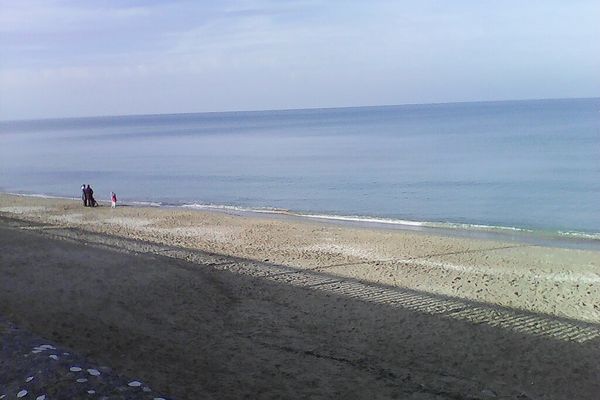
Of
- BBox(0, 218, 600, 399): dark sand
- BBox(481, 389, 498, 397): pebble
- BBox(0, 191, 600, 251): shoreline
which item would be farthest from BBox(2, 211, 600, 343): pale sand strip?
BBox(0, 191, 600, 251): shoreline

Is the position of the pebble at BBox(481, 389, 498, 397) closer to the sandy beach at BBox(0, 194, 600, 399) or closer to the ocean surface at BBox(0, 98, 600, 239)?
the sandy beach at BBox(0, 194, 600, 399)

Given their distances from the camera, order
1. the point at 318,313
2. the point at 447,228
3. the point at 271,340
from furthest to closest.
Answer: the point at 447,228 < the point at 318,313 < the point at 271,340

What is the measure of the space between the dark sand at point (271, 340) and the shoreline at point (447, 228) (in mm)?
8206

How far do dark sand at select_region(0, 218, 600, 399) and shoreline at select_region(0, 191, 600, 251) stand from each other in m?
8.21

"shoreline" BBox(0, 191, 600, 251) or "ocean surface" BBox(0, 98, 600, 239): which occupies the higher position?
"ocean surface" BBox(0, 98, 600, 239)

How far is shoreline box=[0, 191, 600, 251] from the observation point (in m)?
17.9

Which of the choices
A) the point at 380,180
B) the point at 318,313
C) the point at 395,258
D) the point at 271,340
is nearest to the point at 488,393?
the point at 271,340

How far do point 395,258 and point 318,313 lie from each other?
5493 millimetres

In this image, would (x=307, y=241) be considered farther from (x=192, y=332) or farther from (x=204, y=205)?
(x=204, y=205)

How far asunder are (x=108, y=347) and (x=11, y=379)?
2.77 metres

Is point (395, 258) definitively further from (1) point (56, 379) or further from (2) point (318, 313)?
(1) point (56, 379)

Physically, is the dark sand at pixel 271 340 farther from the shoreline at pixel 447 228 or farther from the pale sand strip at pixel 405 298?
the shoreline at pixel 447 228

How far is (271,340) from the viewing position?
808 cm

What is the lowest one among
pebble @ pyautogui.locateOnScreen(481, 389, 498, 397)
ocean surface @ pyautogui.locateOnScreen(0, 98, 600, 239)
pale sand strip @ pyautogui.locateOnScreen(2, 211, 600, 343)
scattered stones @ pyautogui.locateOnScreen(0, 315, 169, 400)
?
pebble @ pyautogui.locateOnScreen(481, 389, 498, 397)
